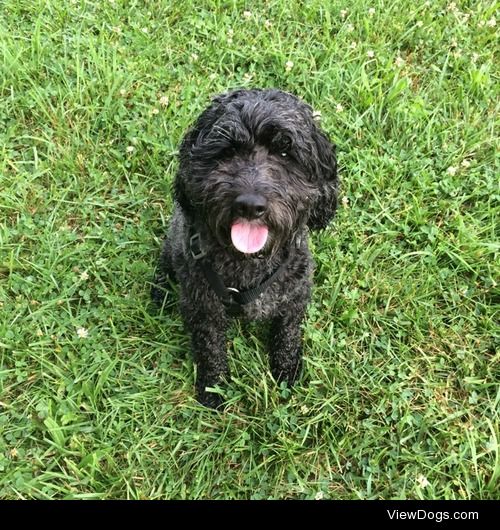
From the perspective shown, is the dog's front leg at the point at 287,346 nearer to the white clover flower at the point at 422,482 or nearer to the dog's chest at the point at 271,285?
the dog's chest at the point at 271,285

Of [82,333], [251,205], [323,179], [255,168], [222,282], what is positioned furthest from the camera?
[82,333]

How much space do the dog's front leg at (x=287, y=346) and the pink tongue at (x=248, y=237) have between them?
83 centimetres

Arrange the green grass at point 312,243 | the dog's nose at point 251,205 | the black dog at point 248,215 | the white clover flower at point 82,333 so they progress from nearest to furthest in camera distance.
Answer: the dog's nose at point 251,205, the black dog at point 248,215, the green grass at point 312,243, the white clover flower at point 82,333

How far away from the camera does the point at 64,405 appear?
11.0 ft

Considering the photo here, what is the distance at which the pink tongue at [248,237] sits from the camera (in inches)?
103

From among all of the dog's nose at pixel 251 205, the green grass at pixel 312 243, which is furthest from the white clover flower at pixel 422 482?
the dog's nose at pixel 251 205

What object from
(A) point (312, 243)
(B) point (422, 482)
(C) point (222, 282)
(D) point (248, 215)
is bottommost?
(B) point (422, 482)

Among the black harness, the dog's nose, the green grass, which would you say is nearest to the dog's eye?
the dog's nose

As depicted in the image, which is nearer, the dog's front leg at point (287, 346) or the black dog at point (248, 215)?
the black dog at point (248, 215)

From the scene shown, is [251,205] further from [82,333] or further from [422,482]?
[422,482]

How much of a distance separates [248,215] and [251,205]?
6cm

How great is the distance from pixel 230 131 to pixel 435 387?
2.11 m

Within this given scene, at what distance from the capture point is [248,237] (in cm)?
263

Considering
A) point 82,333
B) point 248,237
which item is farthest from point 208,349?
point 248,237
